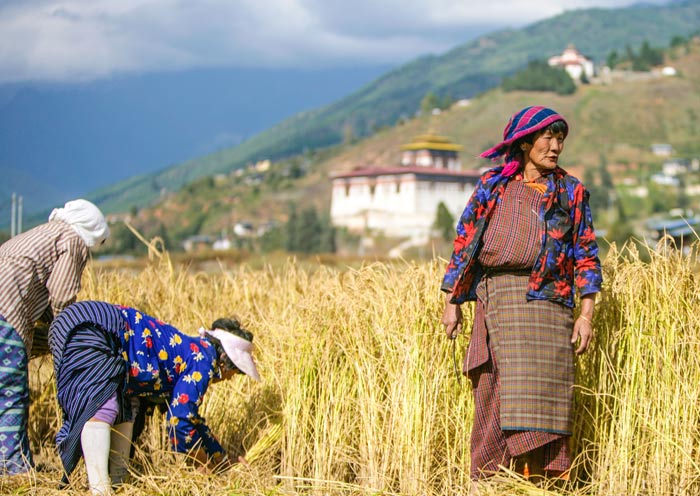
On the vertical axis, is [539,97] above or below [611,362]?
above

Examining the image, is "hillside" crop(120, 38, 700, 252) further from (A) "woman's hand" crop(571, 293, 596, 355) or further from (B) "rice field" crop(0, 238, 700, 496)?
(A) "woman's hand" crop(571, 293, 596, 355)

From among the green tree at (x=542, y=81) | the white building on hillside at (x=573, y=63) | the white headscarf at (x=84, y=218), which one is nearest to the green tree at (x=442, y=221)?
A: the green tree at (x=542, y=81)

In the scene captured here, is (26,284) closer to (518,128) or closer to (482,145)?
(518,128)

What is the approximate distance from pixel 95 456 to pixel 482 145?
87.8m

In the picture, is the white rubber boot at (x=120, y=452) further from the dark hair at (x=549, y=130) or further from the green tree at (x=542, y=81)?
the green tree at (x=542, y=81)

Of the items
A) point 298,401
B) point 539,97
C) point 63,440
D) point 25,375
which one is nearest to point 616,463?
point 298,401

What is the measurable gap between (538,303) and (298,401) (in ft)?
4.09

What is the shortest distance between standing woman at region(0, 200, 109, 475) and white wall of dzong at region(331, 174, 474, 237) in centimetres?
6145

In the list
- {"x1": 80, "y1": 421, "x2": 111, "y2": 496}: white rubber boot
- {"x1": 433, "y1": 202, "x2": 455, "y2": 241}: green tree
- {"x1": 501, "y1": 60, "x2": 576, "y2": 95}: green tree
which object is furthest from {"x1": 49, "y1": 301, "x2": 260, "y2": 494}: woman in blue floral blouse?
{"x1": 501, "y1": 60, "x2": 576, "y2": 95}: green tree

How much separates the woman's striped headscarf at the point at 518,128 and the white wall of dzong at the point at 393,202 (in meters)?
61.7

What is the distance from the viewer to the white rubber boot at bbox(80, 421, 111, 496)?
3197 millimetres

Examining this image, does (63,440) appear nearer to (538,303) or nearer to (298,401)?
(298,401)

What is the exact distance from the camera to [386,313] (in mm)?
3797

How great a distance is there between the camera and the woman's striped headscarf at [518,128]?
3.10 m
